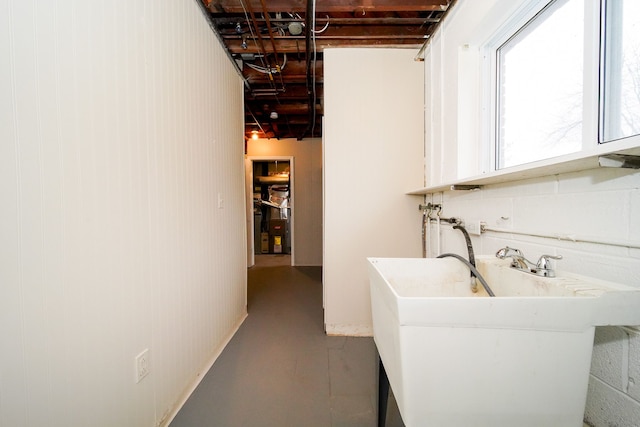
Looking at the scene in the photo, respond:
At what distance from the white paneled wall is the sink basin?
Answer: 1.02 meters

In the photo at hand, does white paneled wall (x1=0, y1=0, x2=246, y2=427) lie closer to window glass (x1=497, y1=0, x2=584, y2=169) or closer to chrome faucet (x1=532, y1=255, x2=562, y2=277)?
chrome faucet (x1=532, y1=255, x2=562, y2=277)

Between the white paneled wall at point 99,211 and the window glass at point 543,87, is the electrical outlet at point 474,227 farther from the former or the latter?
the white paneled wall at point 99,211

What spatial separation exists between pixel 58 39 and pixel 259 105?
275 centimetres

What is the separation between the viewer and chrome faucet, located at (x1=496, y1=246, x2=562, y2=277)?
2.69 ft

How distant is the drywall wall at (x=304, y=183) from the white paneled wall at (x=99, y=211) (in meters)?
2.92

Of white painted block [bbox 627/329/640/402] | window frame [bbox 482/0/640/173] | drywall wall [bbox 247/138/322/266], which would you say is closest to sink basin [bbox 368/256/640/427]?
white painted block [bbox 627/329/640/402]

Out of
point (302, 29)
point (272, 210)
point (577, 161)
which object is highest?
point (302, 29)

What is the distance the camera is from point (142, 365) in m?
1.04

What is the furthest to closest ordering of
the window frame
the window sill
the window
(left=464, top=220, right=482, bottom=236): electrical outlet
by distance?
(left=464, top=220, right=482, bottom=236): electrical outlet < the window < the window frame < the window sill

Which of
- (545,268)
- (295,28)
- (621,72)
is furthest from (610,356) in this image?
(295,28)

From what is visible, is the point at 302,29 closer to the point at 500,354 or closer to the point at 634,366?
the point at 500,354

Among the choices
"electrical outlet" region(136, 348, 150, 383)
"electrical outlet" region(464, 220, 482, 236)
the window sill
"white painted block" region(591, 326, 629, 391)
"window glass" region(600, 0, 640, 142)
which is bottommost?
"electrical outlet" region(136, 348, 150, 383)

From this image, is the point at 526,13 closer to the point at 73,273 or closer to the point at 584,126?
the point at 584,126

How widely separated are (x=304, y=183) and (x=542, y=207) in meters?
3.77
